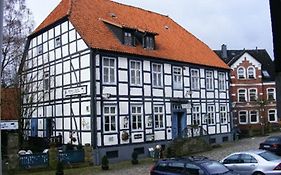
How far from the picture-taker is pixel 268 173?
1552 cm

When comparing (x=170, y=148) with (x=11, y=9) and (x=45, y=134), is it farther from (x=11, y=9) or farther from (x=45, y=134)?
(x=11, y=9)

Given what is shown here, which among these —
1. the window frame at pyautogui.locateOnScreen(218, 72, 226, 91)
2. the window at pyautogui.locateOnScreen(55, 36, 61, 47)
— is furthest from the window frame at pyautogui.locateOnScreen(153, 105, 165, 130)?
the window frame at pyautogui.locateOnScreen(218, 72, 226, 91)

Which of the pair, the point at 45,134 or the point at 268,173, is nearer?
the point at 268,173

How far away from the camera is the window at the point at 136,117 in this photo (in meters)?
26.4

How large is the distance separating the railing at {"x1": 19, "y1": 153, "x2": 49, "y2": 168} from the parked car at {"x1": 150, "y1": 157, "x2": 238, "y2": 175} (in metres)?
9.56

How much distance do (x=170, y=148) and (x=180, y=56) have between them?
9131 millimetres

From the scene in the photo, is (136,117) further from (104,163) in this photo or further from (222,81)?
(222,81)

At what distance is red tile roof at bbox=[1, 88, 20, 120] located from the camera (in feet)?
94.9

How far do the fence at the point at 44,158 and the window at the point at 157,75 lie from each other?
8246 millimetres

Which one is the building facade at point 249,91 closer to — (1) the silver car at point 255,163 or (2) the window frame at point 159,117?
(2) the window frame at point 159,117

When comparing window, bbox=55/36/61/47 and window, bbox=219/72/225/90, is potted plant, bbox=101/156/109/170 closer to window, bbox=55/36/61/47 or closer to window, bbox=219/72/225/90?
window, bbox=55/36/61/47

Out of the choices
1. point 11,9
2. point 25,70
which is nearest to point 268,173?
point 25,70

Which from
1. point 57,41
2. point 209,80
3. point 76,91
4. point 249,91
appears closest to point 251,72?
point 249,91

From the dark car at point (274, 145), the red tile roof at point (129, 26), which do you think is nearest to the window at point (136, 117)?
the red tile roof at point (129, 26)
